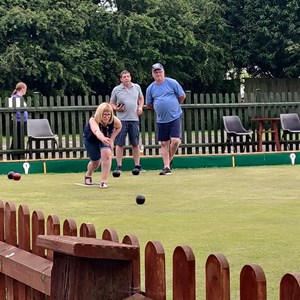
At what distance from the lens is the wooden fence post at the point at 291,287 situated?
2.63m

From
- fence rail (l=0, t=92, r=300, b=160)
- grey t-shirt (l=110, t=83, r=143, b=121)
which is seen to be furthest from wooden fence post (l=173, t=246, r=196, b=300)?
fence rail (l=0, t=92, r=300, b=160)

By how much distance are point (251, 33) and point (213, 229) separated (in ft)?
115

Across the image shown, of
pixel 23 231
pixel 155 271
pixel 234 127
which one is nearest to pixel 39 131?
pixel 234 127

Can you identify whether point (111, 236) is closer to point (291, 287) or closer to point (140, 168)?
point (291, 287)

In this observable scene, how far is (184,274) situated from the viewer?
10.4 ft

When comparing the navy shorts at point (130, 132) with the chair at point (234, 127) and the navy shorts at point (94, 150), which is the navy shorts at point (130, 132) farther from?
the chair at point (234, 127)

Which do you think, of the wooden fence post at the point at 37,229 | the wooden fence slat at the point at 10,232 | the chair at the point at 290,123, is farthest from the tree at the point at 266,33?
the wooden fence post at the point at 37,229

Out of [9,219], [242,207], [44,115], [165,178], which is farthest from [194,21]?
[9,219]

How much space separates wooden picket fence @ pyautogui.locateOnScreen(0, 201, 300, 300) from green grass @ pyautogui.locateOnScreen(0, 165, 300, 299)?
113 centimetres

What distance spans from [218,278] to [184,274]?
24 centimetres

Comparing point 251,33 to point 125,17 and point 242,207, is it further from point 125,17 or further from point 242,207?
point 242,207

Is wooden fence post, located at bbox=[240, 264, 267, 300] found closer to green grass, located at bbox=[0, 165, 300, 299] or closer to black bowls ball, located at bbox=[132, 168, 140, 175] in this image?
green grass, located at bbox=[0, 165, 300, 299]

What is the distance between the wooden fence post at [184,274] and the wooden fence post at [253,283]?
0.34 m

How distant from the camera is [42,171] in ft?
52.1
